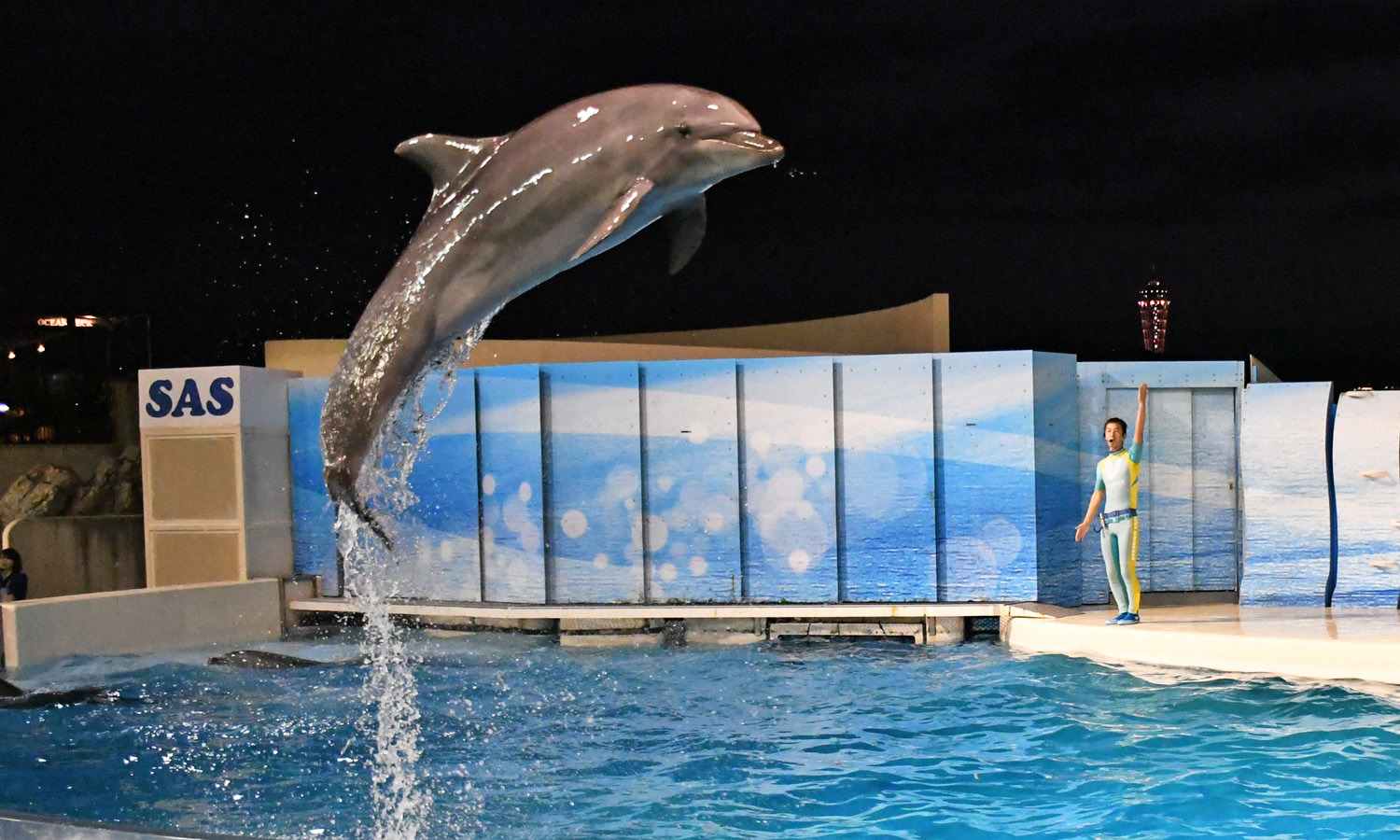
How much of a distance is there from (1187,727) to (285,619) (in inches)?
301

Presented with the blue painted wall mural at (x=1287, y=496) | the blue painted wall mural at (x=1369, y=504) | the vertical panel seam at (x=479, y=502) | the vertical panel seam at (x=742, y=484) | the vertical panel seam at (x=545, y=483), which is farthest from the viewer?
the vertical panel seam at (x=479, y=502)

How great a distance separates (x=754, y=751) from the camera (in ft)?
21.9

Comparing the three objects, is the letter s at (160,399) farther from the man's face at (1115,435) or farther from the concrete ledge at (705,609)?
the man's face at (1115,435)

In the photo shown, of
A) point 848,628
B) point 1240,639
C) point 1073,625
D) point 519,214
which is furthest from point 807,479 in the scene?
point 519,214

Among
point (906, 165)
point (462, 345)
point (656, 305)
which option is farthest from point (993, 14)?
point (462, 345)

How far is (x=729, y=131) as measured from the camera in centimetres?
371

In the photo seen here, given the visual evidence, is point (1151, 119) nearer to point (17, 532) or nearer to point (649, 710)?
point (649, 710)

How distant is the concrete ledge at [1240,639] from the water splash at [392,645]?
4353mm

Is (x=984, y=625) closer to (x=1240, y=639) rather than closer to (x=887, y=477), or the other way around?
(x=887, y=477)

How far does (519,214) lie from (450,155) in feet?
1.45

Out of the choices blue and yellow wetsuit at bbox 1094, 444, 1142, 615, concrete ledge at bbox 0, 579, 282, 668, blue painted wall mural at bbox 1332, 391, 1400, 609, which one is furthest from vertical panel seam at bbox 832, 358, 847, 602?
concrete ledge at bbox 0, 579, 282, 668

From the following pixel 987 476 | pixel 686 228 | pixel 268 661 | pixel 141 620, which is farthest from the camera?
pixel 141 620

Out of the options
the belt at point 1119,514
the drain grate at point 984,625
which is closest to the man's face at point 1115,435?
the belt at point 1119,514

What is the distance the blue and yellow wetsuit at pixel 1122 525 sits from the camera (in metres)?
8.70
